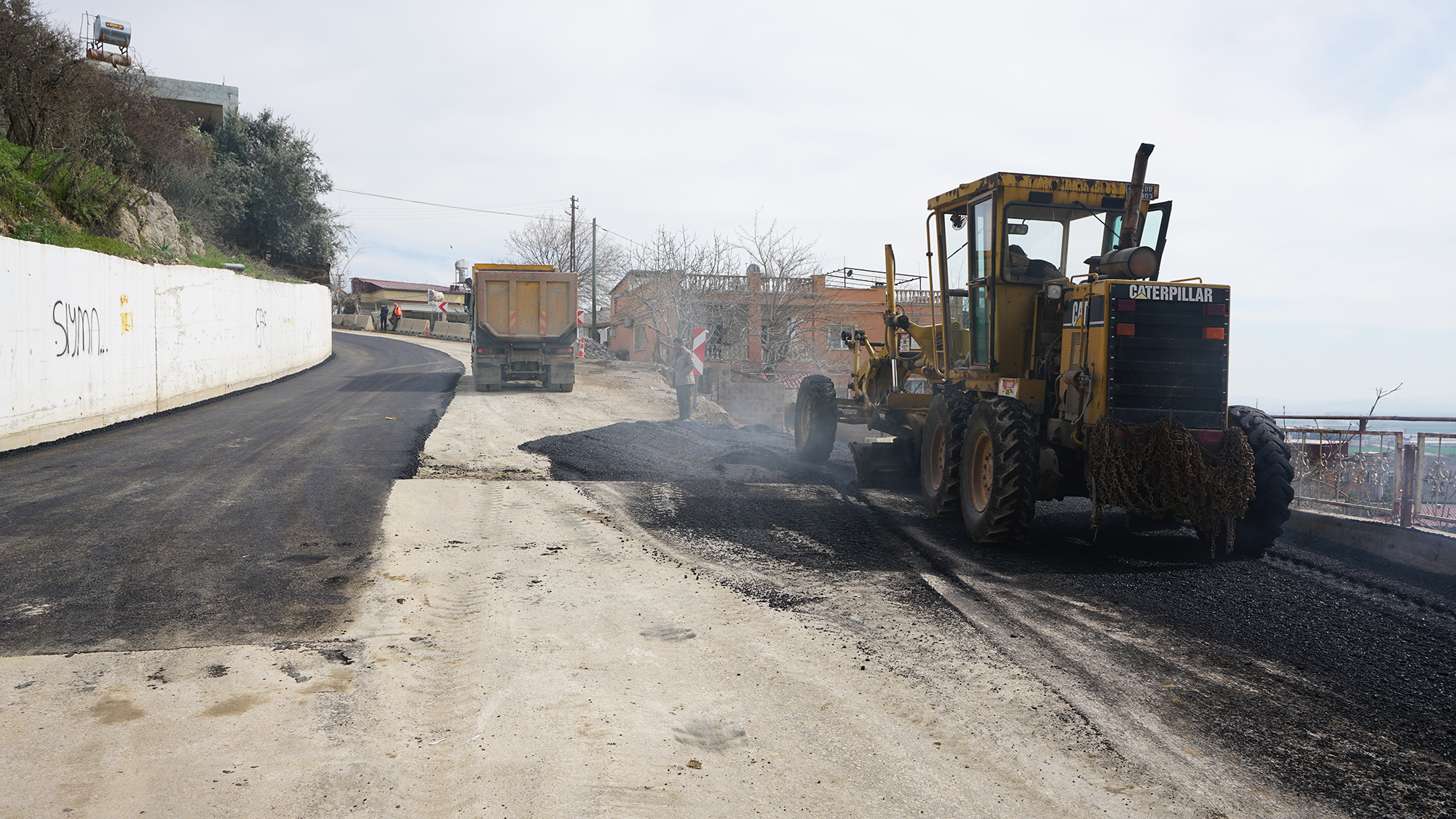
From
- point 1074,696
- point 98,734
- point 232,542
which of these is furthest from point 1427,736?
point 232,542

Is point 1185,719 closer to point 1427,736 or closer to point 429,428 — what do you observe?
point 1427,736

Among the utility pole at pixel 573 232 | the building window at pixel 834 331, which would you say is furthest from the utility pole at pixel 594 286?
the building window at pixel 834 331

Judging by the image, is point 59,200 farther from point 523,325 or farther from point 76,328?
point 523,325

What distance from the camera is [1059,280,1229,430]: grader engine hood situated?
6.63 m

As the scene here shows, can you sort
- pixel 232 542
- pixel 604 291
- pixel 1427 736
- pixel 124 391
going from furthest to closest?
pixel 604 291
pixel 124 391
pixel 232 542
pixel 1427 736

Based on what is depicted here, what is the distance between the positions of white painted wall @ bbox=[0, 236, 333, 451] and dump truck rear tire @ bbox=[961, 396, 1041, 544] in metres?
11.1

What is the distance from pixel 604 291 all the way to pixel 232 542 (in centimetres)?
5449

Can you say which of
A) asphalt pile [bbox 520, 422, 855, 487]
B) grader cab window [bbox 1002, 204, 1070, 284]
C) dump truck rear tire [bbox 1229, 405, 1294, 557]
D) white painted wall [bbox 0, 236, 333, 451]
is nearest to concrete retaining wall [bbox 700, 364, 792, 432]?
asphalt pile [bbox 520, 422, 855, 487]

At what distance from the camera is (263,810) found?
290 centimetres

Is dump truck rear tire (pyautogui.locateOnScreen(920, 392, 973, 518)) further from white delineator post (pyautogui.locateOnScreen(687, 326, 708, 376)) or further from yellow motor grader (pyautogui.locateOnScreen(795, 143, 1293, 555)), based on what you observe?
→ white delineator post (pyautogui.locateOnScreen(687, 326, 708, 376))

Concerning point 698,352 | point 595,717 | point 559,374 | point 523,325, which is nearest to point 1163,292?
point 595,717

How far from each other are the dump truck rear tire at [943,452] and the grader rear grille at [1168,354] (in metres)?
1.66

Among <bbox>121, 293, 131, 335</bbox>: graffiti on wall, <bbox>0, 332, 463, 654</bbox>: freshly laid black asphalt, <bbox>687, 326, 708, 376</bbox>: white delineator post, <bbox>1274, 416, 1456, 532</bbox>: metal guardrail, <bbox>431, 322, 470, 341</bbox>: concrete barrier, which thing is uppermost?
<bbox>431, 322, 470, 341</bbox>: concrete barrier

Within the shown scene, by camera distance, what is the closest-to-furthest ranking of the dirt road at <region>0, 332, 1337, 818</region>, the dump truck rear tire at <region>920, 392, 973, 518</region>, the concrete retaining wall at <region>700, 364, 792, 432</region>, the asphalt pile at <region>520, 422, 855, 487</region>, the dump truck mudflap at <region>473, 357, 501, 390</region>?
1. the dirt road at <region>0, 332, 1337, 818</region>
2. the dump truck rear tire at <region>920, 392, 973, 518</region>
3. the asphalt pile at <region>520, 422, 855, 487</region>
4. the dump truck mudflap at <region>473, 357, 501, 390</region>
5. the concrete retaining wall at <region>700, 364, 792, 432</region>
